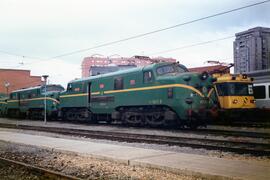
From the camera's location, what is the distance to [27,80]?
73.7m

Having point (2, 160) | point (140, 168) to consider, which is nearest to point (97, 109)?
point (2, 160)

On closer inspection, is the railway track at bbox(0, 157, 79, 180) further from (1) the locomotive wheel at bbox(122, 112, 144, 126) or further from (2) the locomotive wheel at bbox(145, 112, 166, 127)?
(1) the locomotive wheel at bbox(122, 112, 144, 126)

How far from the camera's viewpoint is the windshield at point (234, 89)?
20.6 metres

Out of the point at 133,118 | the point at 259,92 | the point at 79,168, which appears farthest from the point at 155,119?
the point at 79,168

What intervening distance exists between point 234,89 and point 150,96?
6225mm

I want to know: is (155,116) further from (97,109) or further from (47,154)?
(47,154)

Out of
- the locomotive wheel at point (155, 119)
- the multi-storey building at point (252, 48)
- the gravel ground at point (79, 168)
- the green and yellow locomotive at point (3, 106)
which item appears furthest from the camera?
the green and yellow locomotive at point (3, 106)

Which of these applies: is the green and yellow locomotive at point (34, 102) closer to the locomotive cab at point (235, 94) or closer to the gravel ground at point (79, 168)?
the locomotive cab at point (235, 94)

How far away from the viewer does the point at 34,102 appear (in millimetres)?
31250

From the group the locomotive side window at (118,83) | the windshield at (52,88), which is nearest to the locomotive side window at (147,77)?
the locomotive side window at (118,83)

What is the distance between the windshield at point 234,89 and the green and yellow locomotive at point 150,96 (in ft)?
12.1

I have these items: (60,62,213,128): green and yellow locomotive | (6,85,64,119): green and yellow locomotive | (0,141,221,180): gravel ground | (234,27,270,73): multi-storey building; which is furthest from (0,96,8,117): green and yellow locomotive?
(0,141,221,180): gravel ground

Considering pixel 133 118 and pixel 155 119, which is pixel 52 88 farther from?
pixel 155 119

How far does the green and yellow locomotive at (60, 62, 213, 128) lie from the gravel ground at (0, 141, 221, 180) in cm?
731
